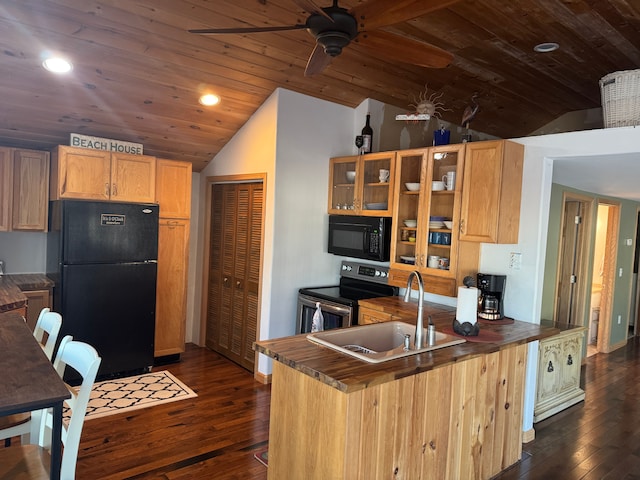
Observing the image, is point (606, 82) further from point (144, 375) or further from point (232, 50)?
point (144, 375)

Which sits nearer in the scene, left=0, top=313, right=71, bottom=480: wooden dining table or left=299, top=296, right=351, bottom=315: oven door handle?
left=0, top=313, right=71, bottom=480: wooden dining table

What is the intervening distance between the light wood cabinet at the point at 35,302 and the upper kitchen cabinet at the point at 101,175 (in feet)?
2.67

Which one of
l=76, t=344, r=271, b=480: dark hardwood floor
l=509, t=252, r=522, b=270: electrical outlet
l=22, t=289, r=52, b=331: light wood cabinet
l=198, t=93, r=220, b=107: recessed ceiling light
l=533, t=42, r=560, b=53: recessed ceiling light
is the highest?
l=533, t=42, r=560, b=53: recessed ceiling light

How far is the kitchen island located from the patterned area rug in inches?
67.7

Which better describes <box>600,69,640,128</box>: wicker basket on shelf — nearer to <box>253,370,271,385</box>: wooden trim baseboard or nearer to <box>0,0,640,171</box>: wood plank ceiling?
<box>0,0,640,171</box>: wood plank ceiling

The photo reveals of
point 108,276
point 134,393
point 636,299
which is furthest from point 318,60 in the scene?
point 636,299

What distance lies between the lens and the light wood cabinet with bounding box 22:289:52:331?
3.83 meters

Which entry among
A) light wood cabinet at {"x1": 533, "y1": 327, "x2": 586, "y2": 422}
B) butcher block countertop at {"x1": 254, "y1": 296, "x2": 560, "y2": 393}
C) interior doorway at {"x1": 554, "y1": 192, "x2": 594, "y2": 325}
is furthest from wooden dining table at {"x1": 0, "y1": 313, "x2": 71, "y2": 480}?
interior doorway at {"x1": 554, "y1": 192, "x2": 594, "y2": 325}

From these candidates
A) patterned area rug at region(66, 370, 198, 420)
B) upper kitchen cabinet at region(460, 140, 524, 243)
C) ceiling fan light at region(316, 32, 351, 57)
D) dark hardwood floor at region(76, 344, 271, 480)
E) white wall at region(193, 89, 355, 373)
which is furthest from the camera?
white wall at region(193, 89, 355, 373)

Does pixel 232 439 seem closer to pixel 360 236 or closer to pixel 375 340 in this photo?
pixel 375 340

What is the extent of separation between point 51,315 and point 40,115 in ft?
6.56

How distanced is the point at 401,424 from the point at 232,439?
1.46 metres

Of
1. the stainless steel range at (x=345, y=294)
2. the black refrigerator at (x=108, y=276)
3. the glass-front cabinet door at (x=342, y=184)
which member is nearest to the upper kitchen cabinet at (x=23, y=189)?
the black refrigerator at (x=108, y=276)

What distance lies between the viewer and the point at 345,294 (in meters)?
4.09
